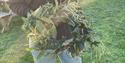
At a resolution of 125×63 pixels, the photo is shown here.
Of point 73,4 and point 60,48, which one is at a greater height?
point 73,4

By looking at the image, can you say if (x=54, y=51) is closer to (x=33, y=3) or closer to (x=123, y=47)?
(x=33, y=3)

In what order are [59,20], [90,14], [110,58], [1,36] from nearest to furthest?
[59,20] < [110,58] < [1,36] < [90,14]

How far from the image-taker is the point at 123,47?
503cm

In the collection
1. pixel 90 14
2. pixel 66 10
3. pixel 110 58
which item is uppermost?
pixel 66 10

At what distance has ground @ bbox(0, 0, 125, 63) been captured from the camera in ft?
15.6

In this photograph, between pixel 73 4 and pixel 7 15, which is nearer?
pixel 73 4

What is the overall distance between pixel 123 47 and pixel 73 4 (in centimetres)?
267

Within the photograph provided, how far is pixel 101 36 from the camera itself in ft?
17.9

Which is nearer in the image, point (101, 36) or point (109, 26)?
point (101, 36)

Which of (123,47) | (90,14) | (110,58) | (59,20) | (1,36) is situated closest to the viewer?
(59,20)

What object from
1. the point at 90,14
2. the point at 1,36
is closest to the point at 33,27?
the point at 1,36

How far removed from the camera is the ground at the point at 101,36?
187 inches

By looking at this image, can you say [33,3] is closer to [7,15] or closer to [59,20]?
[59,20]

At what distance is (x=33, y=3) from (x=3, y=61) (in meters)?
2.75
